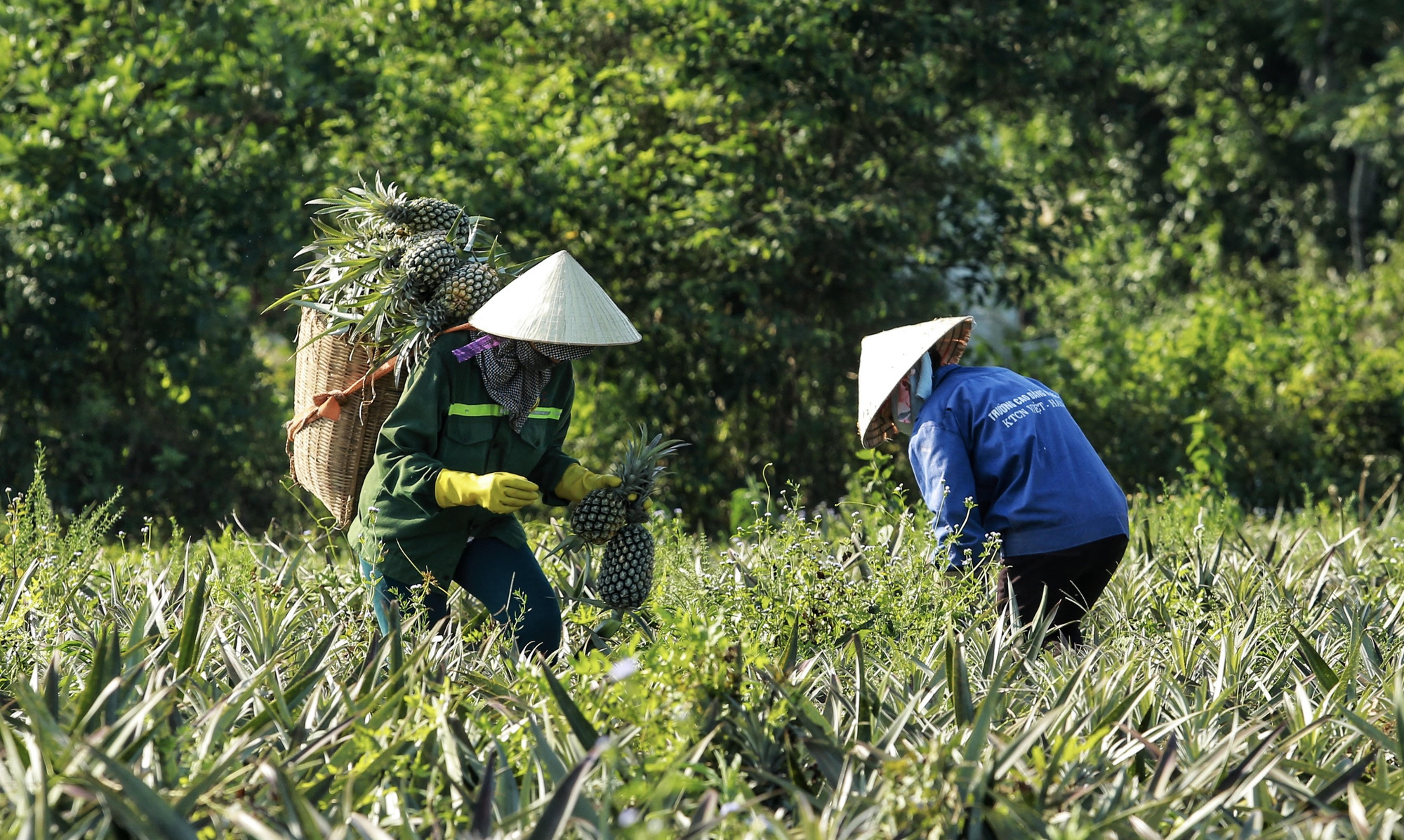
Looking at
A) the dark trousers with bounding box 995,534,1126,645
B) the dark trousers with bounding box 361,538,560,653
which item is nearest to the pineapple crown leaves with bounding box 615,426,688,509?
the dark trousers with bounding box 361,538,560,653

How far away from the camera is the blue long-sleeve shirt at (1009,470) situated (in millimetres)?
3654

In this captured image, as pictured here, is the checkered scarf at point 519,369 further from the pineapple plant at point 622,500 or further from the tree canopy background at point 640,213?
the tree canopy background at point 640,213

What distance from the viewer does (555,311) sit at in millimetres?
3387

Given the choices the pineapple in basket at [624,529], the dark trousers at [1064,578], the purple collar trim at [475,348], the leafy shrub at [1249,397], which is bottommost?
the leafy shrub at [1249,397]

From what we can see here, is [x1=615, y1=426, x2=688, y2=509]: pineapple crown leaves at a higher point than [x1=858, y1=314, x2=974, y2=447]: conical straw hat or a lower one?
lower

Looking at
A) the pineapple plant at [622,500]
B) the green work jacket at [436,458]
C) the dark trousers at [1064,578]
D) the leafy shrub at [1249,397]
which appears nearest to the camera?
the green work jacket at [436,458]

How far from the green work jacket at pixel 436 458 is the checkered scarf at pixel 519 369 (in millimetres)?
41

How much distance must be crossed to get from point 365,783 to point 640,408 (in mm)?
6028

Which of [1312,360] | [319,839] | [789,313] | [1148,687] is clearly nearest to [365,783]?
[319,839]

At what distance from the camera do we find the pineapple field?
7.62 feet

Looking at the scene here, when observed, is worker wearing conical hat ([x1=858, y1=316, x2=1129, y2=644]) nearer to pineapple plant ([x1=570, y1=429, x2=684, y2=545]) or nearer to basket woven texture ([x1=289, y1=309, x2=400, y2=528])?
pineapple plant ([x1=570, y1=429, x2=684, y2=545])

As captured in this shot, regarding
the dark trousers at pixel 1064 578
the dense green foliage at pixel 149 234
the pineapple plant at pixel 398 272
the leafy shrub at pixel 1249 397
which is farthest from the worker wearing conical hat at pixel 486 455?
the leafy shrub at pixel 1249 397

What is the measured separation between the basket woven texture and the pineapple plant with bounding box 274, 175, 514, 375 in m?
0.07

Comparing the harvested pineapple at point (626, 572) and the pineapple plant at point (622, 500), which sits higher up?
the pineapple plant at point (622, 500)
